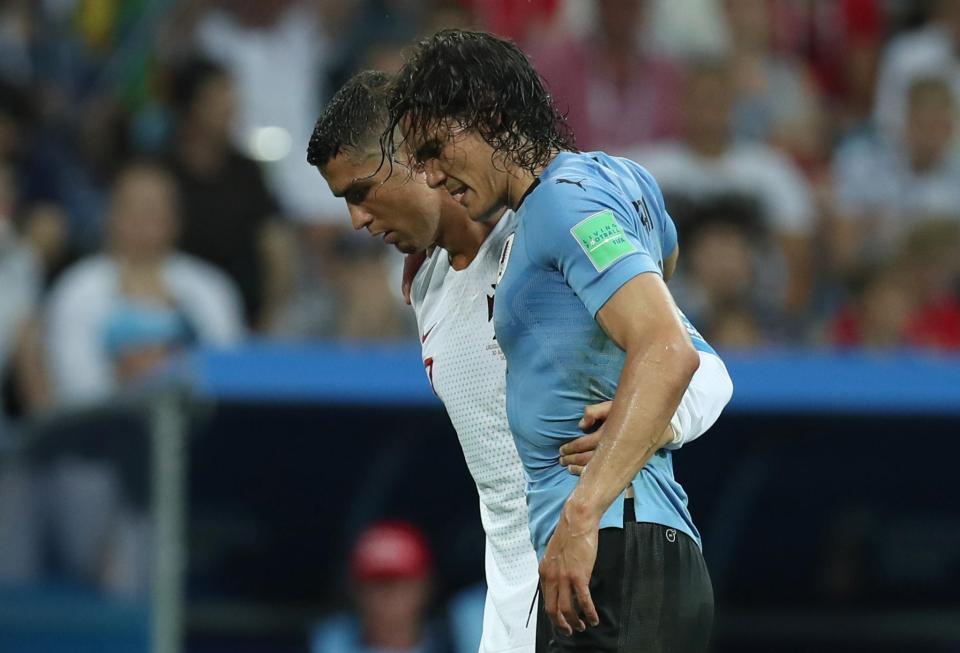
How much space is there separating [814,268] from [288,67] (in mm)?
2857

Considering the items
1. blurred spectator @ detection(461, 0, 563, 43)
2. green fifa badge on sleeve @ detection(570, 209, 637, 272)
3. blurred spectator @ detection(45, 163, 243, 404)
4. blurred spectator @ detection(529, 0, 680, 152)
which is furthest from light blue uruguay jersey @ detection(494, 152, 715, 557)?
blurred spectator @ detection(461, 0, 563, 43)

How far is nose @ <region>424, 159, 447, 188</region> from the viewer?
127 inches

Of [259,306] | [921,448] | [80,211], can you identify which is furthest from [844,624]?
[80,211]

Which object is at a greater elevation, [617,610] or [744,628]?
[617,610]

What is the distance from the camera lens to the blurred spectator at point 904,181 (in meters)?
9.15

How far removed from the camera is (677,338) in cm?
293

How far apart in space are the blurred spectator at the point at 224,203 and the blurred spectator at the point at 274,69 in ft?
1.28

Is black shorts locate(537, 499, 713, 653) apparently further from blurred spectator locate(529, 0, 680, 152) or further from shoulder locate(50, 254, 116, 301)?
blurred spectator locate(529, 0, 680, 152)

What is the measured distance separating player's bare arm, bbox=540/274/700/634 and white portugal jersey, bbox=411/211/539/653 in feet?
1.75

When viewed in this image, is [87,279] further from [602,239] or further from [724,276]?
[602,239]

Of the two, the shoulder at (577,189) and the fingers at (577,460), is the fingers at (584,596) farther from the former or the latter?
the shoulder at (577,189)

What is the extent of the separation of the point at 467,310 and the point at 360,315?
4549mm

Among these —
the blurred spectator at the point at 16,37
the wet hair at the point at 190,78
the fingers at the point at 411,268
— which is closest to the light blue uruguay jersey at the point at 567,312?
the fingers at the point at 411,268

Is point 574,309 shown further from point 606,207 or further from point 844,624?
point 844,624
